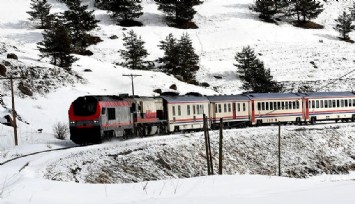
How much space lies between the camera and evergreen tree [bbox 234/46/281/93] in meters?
68.5

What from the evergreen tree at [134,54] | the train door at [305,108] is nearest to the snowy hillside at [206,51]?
the evergreen tree at [134,54]

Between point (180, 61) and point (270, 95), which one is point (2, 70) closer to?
point (270, 95)

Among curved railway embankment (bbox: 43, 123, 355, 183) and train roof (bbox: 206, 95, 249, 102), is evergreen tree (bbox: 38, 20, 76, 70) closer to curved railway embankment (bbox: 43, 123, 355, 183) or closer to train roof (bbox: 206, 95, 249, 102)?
train roof (bbox: 206, 95, 249, 102)

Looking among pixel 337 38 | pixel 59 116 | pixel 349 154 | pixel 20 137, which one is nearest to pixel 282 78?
pixel 337 38

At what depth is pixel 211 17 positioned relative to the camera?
9981cm

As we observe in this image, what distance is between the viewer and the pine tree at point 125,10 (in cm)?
9250

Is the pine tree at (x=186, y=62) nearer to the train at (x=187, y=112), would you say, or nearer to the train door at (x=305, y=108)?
the train door at (x=305, y=108)

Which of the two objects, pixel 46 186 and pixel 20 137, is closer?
pixel 46 186

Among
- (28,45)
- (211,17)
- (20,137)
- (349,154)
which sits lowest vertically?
(349,154)

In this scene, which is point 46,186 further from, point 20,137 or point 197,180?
point 20,137

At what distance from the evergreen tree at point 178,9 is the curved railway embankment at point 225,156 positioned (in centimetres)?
5500

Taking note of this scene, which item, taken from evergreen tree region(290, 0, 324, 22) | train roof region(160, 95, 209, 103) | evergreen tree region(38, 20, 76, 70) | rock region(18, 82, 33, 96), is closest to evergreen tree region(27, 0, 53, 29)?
evergreen tree region(38, 20, 76, 70)

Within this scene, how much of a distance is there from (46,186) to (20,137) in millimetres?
24621

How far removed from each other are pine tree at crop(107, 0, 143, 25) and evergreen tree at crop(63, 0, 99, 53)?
27.3 ft
